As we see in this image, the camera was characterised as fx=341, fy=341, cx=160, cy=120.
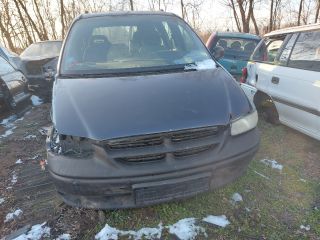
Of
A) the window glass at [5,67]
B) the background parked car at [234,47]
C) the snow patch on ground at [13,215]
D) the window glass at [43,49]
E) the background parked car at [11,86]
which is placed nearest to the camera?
the snow patch on ground at [13,215]

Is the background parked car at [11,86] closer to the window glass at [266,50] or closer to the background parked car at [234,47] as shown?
the background parked car at [234,47]

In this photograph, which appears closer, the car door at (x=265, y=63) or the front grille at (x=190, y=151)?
the front grille at (x=190, y=151)

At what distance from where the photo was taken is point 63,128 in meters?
2.66

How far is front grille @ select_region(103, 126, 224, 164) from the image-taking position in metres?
2.57

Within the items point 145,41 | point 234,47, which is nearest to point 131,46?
point 145,41

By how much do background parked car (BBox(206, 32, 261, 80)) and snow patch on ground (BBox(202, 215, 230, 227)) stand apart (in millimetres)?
5432

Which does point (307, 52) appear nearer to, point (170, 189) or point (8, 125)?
point (170, 189)

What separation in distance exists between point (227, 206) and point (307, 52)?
7.50ft

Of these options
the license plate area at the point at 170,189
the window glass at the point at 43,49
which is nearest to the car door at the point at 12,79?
the window glass at the point at 43,49

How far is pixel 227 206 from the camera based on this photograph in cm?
309

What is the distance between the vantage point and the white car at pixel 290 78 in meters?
3.96

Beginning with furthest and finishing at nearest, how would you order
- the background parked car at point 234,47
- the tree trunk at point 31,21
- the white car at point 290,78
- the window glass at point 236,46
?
1. the tree trunk at point 31,21
2. the window glass at point 236,46
3. the background parked car at point 234,47
4. the white car at point 290,78

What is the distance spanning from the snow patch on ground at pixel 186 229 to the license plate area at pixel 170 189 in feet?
0.93

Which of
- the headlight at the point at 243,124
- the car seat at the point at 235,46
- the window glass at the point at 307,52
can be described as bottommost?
the car seat at the point at 235,46
